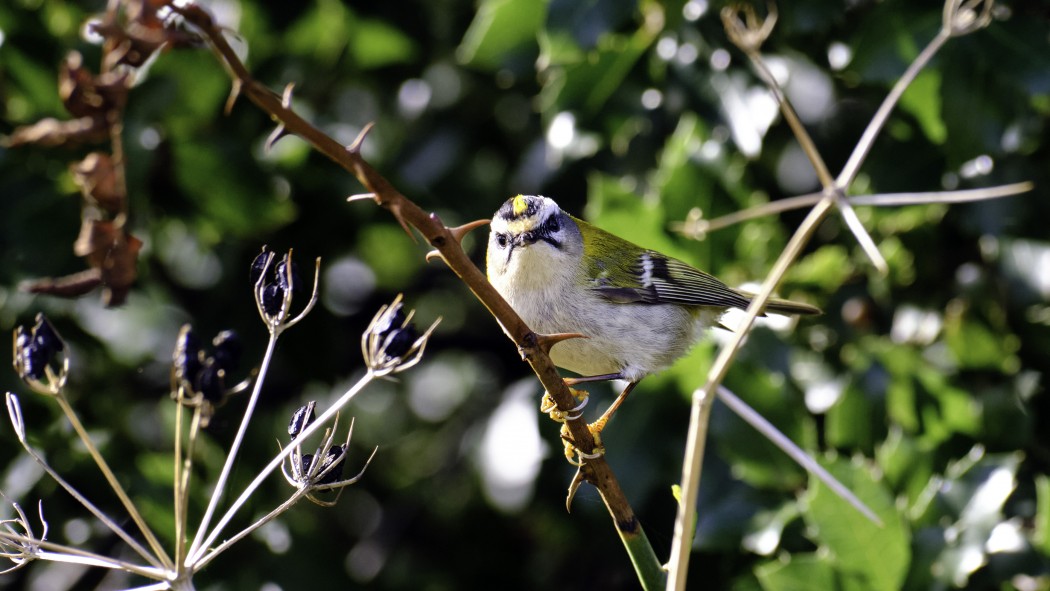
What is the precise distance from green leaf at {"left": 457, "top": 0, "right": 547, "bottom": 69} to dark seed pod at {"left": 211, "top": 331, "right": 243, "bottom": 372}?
1.44m

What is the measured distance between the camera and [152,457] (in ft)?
8.66

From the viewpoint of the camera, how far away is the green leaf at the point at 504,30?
2377mm

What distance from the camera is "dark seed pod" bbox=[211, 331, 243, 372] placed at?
108 cm

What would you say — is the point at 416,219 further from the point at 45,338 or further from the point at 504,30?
the point at 504,30

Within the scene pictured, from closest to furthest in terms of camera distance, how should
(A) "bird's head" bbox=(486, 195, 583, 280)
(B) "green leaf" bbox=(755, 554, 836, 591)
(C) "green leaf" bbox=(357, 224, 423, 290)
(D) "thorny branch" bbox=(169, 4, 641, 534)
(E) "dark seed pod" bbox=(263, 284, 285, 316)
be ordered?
1. (D) "thorny branch" bbox=(169, 4, 641, 534)
2. (E) "dark seed pod" bbox=(263, 284, 285, 316)
3. (B) "green leaf" bbox=(755, 554, 836, 591)
4. (A) "bird's head" bbox=(486, 195, 583, 280)
5. (C) "green leaf" bbox=(357, 224, 423, 290)

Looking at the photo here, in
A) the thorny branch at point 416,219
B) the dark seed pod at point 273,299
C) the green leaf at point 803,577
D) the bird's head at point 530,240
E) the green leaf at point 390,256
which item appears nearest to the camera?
A: the thorny branch at point 416,219

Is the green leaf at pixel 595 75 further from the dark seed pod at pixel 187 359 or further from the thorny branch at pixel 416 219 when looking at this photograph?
the dark seed pod at pixel 187 359

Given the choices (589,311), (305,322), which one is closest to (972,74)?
Result: (589,311)

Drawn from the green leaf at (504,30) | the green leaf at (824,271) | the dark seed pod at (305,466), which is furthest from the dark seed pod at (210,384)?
the green leaf at (824,271)

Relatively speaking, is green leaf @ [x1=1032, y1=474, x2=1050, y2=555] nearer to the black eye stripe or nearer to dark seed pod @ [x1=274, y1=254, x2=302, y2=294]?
the black eye stripe

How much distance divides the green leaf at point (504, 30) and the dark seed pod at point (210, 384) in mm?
1487

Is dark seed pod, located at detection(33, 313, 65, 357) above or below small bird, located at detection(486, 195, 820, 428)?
below

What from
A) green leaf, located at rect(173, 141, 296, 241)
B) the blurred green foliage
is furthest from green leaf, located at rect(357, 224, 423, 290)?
green leaf, located at rect(173, 141, 296, 241)

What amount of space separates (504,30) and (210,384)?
1528 mm
